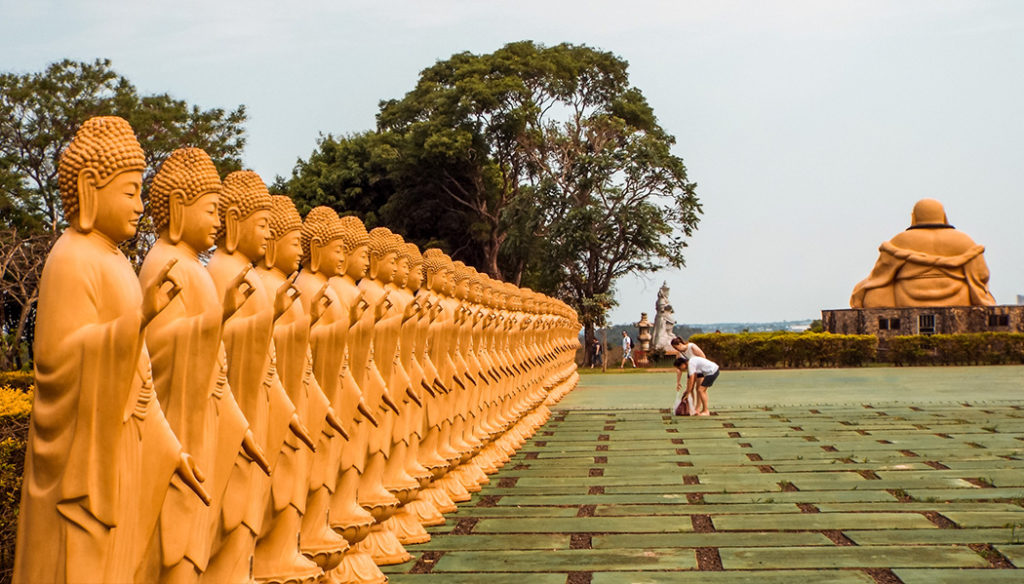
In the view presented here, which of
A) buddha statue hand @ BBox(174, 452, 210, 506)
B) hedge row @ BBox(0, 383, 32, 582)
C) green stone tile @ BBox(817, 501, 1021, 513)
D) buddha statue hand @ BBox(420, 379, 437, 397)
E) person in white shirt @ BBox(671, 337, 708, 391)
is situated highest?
person in white shirt @ BBox(671, 337, 708, 391)

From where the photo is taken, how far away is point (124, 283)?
3.12 metres

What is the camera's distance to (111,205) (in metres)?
3.14

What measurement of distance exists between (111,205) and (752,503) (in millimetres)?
5695

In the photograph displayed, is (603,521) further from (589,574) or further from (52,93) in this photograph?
(52,93)

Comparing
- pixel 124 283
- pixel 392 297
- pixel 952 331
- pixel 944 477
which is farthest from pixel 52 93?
pixel 952 331

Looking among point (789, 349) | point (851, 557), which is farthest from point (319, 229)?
point (789, 349)

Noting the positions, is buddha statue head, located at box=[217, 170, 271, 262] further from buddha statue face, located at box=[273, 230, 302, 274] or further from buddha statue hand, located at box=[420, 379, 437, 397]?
buddha statue hand, located at box=[420, 379, 437, 397]

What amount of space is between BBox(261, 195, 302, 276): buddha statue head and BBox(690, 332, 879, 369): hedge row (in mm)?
23955

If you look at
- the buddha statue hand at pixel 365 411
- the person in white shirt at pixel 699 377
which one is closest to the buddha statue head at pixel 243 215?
the buddha statue hand at pixel 365 411

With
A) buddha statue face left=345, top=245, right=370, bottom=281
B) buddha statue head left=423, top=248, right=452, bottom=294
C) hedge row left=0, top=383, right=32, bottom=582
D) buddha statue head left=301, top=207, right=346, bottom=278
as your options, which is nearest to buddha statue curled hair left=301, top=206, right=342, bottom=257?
buddha statue head left=301, top=207, right=346, bottom=278

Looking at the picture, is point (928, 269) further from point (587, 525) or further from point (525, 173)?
point (587, 525)

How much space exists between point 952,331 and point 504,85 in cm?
1373

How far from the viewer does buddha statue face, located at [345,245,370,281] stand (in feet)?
18.9

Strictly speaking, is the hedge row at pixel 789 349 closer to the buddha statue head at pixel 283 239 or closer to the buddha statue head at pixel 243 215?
the buddha statue head at pixel 283 239
